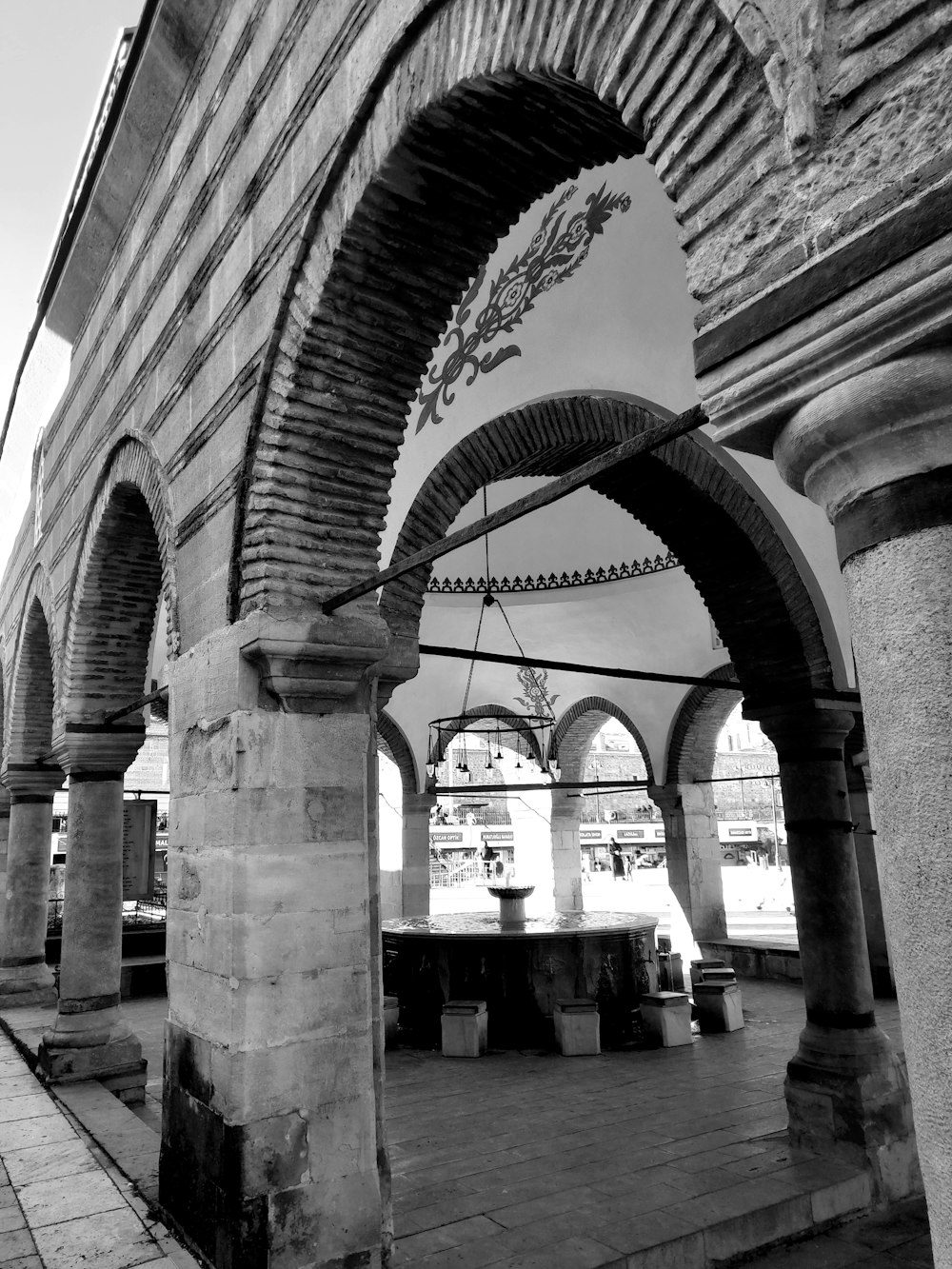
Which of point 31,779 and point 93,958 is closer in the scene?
point 93,958

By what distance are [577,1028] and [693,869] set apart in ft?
13.9

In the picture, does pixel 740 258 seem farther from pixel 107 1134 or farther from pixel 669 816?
pixel 669 816

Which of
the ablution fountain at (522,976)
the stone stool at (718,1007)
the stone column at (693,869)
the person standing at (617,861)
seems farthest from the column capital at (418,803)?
the person standing at (617,861)

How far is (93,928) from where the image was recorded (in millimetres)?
5988

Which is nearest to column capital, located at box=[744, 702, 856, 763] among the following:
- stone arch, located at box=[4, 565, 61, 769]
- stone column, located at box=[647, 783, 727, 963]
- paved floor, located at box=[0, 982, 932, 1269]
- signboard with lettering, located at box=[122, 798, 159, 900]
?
paved floor, located at box=[0, 982, 932, 1269]

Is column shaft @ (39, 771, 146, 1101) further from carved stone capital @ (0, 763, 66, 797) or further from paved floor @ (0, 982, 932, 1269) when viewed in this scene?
carved stone capital @ (0, 763, 66, 797)

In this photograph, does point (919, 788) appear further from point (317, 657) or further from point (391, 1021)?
point (391, 1021)

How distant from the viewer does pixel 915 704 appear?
1.22m

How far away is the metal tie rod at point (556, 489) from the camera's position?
2.13 m

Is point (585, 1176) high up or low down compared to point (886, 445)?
down

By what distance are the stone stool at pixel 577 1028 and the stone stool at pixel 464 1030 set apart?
582mm

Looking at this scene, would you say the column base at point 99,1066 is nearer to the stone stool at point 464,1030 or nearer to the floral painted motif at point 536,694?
the stone stool at point 464,1030

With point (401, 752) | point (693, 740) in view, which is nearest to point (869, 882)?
point (693, 740)

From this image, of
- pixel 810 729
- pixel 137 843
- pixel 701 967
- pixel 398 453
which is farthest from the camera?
pixel 701 967
